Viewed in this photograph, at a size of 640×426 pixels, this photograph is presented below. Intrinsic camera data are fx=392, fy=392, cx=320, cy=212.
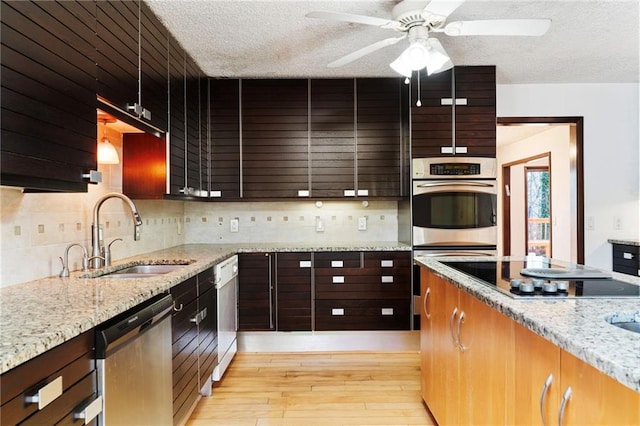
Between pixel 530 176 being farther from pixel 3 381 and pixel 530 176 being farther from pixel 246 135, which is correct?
pixel 3 381

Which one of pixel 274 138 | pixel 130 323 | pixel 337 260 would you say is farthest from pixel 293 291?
pixel 130 323

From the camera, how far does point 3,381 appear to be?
844mm

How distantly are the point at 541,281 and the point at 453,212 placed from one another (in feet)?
6.28

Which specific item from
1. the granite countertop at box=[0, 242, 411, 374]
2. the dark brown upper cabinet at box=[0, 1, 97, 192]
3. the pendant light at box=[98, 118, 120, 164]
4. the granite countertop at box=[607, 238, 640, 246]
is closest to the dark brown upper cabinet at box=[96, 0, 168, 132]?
the dark brown upper cabinet at box=[0, 1, 97, 192]

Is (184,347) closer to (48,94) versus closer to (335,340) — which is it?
(48,94)

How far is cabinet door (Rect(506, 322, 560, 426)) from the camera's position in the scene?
1020mm

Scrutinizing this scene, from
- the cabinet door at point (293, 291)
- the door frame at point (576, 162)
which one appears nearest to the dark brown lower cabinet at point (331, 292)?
the cabinet door at point (293, 291)

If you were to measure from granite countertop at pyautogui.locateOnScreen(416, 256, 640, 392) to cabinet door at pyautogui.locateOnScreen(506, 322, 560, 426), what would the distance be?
0.23 feet

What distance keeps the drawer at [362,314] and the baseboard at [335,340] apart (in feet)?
0.23

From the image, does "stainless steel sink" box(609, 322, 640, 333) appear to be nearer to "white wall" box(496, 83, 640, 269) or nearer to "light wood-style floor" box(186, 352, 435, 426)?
"light wood-style floor" box(186, 352, 435, 426)

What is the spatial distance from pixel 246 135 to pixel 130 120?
1.49 m

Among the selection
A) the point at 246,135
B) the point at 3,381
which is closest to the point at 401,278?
the point at 246,135

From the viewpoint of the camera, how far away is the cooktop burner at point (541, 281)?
132 centimetres

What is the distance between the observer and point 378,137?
11.4 feet
